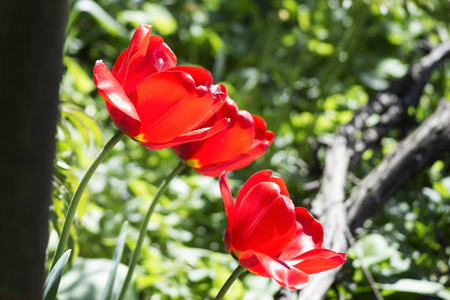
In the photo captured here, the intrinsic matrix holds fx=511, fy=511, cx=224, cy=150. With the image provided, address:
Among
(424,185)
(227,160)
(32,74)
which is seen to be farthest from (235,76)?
(32,74)

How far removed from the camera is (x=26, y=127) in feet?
0.89

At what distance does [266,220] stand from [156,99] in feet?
0.47

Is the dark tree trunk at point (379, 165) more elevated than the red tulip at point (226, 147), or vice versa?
the red tulip at point (226, 147)

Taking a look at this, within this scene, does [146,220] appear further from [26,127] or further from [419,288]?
[419,288]

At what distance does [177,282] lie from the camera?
40.0 inches

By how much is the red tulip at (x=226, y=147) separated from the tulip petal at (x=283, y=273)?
144 mm

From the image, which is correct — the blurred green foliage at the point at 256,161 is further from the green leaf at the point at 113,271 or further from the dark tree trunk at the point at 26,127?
the dark tree trunk at the point at 26,127

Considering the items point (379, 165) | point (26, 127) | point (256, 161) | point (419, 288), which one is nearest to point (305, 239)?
point (26, 127)

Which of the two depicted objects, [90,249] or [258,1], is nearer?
[90,249]

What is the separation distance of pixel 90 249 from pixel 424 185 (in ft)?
2.78

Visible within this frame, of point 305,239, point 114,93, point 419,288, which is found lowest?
point 419,288

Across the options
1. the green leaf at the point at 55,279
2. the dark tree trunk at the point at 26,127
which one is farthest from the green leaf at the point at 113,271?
the dark tree trunk at the point at 26,127

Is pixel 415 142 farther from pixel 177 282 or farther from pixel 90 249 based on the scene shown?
pixel 90 249

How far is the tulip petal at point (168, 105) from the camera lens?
1.41ft
